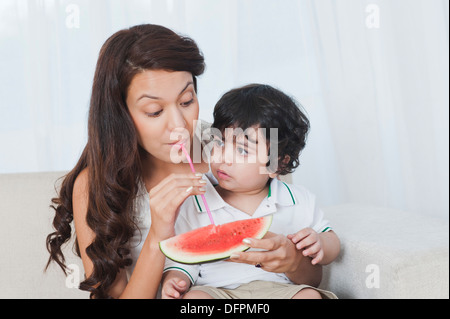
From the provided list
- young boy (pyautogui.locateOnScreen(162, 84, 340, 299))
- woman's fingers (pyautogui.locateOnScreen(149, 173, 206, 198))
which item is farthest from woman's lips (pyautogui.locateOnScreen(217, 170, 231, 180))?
woman's fingers (pyautogui.locateOnScreen(149, 173, 206, 198))

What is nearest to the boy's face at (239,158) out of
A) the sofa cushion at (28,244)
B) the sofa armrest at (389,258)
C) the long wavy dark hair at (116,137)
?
the long wavy dark hair at (116,137)

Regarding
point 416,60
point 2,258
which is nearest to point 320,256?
point 2,258

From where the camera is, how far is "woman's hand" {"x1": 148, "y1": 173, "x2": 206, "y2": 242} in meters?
1.26

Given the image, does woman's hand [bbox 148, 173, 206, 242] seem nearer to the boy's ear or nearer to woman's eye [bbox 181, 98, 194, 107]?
woman's eye [bbox 181, 98, 194, 107]

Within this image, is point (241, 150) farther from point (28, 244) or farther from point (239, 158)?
point (28, 244)

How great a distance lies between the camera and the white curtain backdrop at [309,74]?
2637 mm

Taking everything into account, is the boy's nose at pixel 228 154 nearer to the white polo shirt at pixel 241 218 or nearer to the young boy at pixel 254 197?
the young boy at pixel 254 197

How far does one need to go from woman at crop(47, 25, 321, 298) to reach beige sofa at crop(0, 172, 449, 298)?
0.14 meters

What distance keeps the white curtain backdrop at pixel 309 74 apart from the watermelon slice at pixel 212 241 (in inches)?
55.1

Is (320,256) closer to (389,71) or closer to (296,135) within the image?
(296,135)

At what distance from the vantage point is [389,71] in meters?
2.98

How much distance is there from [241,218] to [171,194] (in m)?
0.35

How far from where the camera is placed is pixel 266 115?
1541 millimetres

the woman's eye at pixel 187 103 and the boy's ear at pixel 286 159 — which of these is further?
the boy's ear at pixel 286 159
